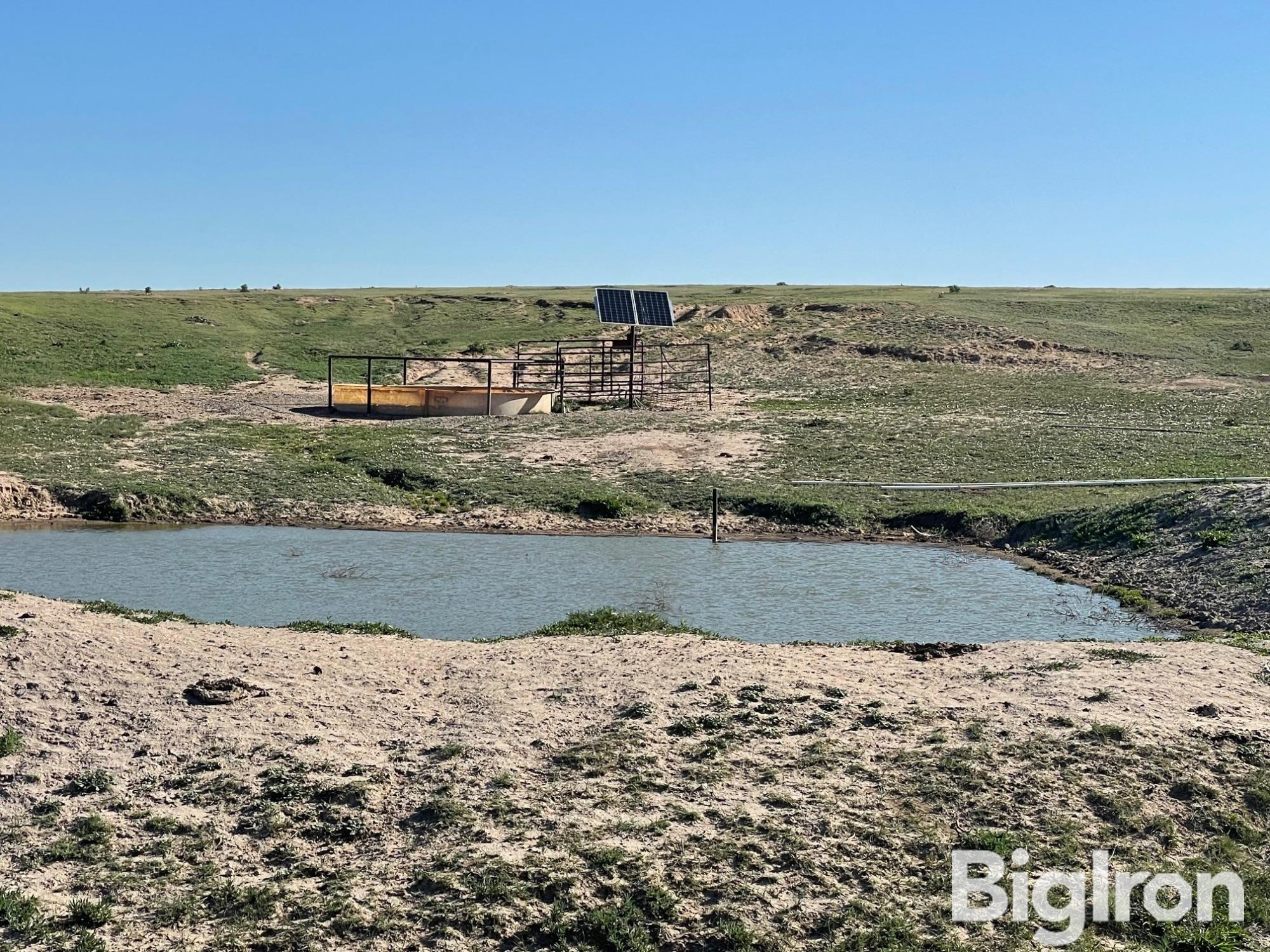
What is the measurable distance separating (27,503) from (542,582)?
11440 mm

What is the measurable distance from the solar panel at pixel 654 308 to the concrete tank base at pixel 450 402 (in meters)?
6.38

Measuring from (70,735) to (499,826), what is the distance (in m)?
3.63

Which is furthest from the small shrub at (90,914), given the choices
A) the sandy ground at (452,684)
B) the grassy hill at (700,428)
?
the grassy hill at (700,428)

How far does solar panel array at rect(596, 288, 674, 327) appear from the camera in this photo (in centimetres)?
4509

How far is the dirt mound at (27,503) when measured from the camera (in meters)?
24.5

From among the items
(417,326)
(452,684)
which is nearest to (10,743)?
(452,684)

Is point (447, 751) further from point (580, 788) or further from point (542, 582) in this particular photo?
point (542, 582)

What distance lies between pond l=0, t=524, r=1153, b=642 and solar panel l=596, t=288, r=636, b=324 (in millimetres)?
22297

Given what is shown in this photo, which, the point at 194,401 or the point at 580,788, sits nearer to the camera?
the point at 580,788

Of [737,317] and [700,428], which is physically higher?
[737,317]

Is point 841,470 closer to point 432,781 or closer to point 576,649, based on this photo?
point 576,649

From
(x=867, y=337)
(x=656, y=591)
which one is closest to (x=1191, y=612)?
(x=656, y=591)

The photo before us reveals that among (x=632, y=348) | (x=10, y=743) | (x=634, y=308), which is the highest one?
(x=634, y=308)

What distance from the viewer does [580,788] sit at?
31.0 feet
